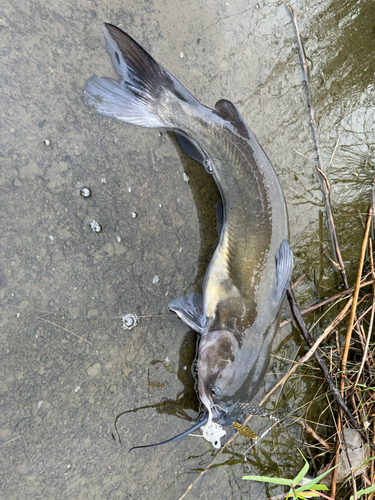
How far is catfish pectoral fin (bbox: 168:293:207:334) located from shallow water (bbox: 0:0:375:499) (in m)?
0.10

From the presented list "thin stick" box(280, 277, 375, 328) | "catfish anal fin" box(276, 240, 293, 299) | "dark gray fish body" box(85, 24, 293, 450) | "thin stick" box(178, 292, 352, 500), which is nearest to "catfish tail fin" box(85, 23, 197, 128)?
"dark gray fish body" box(85, 24, 293, 450)

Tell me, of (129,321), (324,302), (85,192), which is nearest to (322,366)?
(324,302)

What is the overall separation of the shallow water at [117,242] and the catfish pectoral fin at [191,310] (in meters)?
0.10

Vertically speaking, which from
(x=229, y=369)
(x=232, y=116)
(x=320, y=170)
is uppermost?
(x=232, y=116)

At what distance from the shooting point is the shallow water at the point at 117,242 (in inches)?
83.5

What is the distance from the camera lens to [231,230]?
2.46 metres

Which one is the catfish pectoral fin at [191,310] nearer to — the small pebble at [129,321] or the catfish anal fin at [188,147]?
A: the small pebble at [129,321]

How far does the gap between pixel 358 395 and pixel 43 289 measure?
258 cm

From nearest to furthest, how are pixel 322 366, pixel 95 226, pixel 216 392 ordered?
pixel 216 392 < pixel 95 226 < pixel 322 366

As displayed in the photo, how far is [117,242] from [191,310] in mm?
729

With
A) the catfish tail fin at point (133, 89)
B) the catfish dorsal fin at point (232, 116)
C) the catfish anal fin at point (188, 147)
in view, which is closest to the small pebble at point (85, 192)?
the catfish tail fin at point (133, 89)

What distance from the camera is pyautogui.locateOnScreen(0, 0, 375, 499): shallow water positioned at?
2.12m

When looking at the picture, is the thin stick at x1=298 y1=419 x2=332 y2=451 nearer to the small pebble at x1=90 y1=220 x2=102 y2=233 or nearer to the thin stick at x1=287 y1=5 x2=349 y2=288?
the thin stick at x1=287 y1=5 x2=349 y2=288

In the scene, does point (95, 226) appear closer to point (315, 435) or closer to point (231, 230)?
point (231, 230)
